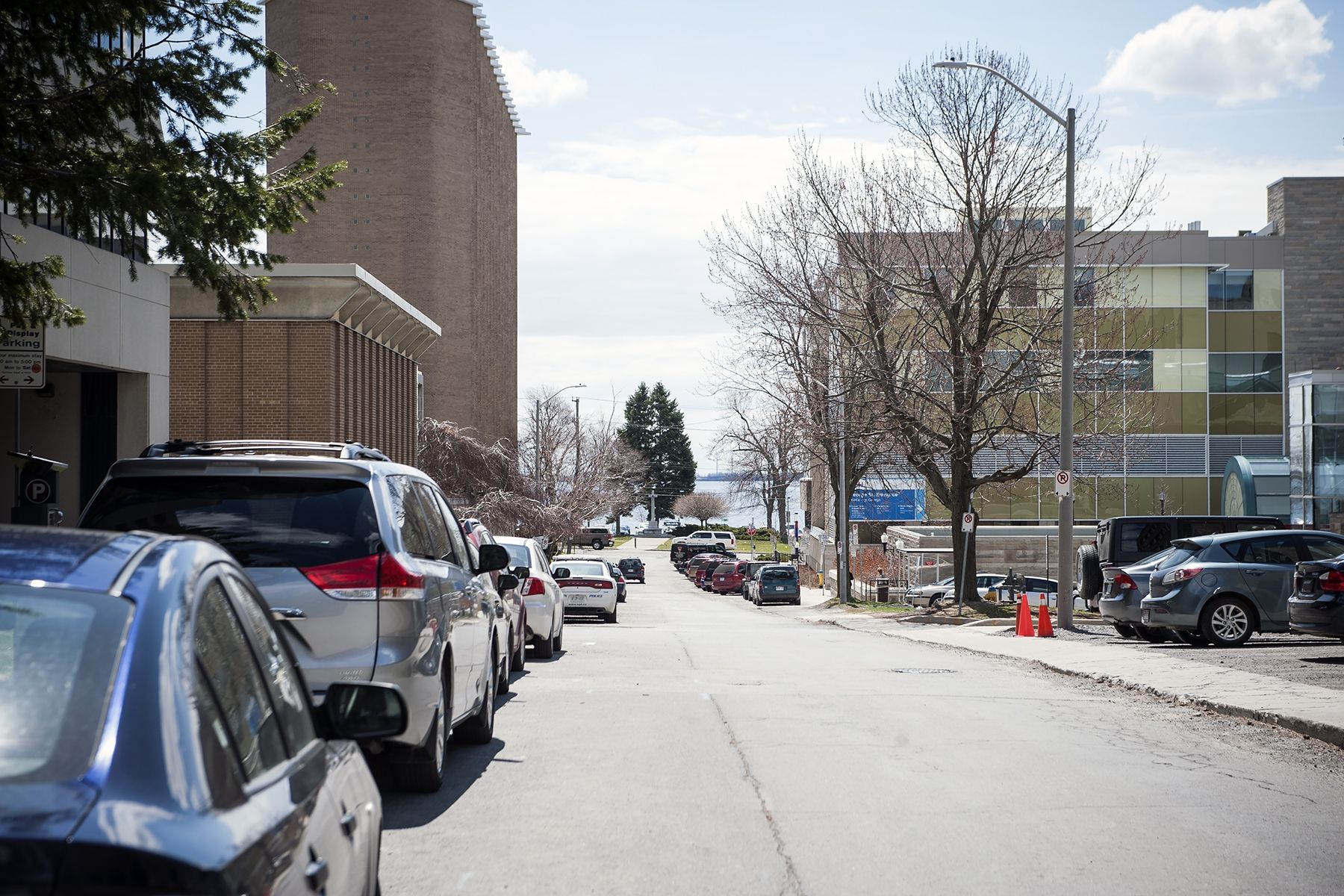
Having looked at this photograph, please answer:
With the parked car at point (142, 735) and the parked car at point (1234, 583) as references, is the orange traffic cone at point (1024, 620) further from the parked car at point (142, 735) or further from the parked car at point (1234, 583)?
the parked car at point (142, 735)

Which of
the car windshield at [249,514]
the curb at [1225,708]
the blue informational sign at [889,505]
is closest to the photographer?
the car windshield at [249,514]

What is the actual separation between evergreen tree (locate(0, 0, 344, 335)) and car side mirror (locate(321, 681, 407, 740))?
27.9 feet

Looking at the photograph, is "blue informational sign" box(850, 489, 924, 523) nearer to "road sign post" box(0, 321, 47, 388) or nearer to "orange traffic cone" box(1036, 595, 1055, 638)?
"orange traffic cone" box(1036, 595, 1055, 638)

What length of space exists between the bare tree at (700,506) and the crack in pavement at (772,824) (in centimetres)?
15120

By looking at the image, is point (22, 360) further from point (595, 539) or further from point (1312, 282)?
point (595, 539)

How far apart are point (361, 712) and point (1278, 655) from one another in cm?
1588

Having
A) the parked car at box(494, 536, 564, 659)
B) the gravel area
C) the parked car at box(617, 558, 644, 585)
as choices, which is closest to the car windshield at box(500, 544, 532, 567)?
the parked car at box(494, 536, 564, 659)

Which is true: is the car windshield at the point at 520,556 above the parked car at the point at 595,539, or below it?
above

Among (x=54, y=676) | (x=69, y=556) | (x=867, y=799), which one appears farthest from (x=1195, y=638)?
(x=54, y=676)

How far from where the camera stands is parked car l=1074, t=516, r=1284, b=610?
82.5 ft

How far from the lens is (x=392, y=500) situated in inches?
308

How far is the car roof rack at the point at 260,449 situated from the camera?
8.00m

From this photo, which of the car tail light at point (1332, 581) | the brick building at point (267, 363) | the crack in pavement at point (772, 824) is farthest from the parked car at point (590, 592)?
the crack in pavement at point (772, 824)

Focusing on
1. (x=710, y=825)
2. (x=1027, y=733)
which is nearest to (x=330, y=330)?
(x=1027, y=733)
